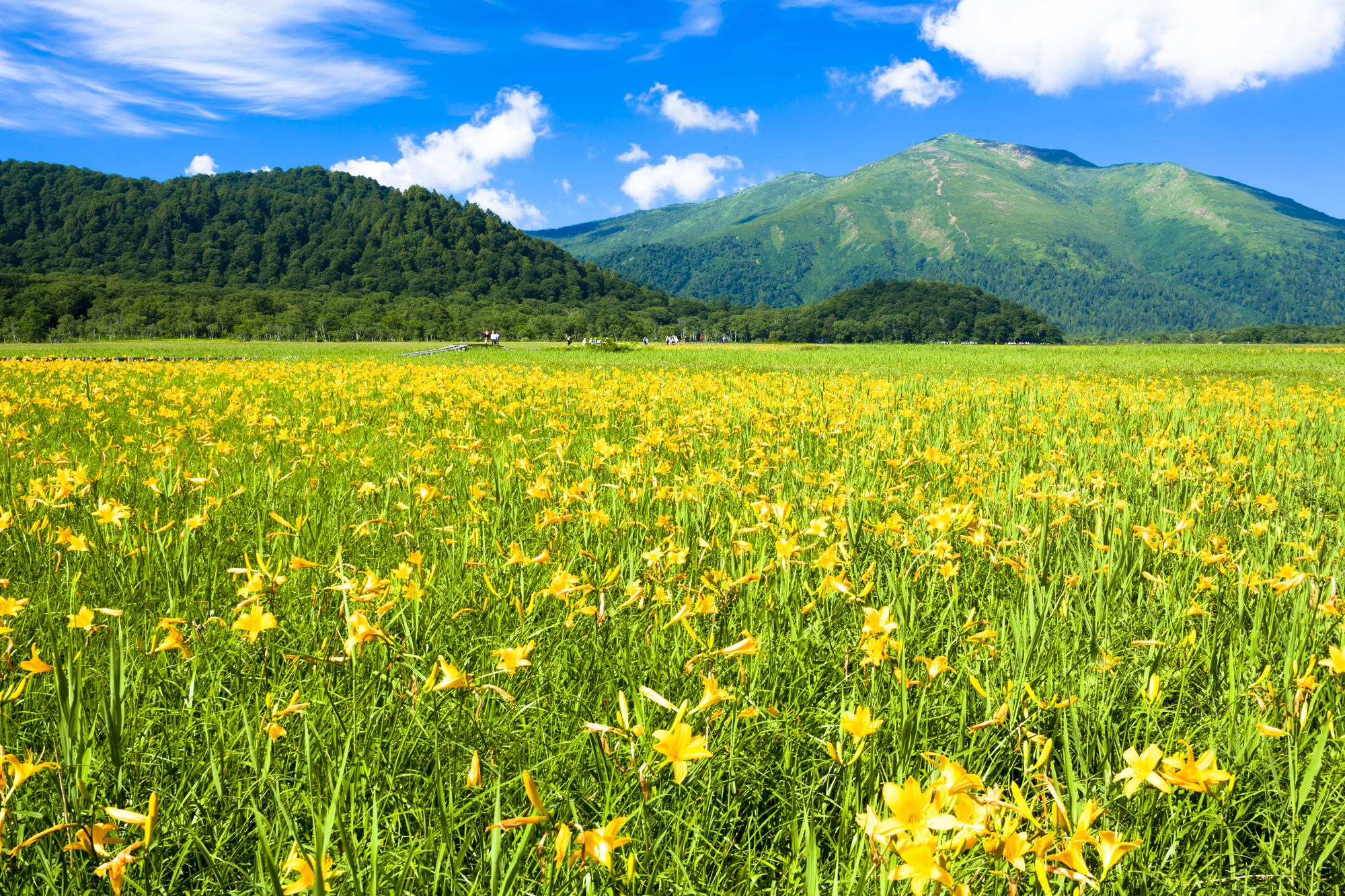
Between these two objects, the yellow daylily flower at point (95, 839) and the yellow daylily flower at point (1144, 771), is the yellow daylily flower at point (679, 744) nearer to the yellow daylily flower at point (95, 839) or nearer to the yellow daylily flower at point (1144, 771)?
the yellow daylily flower at point (1144, 771)

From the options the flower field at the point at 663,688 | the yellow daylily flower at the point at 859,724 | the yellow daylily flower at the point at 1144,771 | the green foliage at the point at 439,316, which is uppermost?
the green foliage at the point at 439,316

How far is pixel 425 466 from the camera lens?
438 cm

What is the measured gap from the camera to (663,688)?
191 cm

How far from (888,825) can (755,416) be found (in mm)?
6151

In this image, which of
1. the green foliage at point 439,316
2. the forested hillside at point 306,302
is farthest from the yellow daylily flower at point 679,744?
the forested hillside at point 306,302

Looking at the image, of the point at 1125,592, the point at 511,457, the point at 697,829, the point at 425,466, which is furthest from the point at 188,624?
the point at 1125,592

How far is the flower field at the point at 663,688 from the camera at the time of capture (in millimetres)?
1234

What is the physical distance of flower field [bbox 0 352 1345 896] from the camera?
4.05 feet

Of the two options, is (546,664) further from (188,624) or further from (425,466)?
(425,466)

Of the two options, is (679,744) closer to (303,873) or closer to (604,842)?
(604,842)

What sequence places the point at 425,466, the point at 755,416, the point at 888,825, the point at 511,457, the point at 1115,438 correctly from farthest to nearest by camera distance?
the point at 755,416 < the point at 1115,438 < the point at 511,457 < the point at 425,466 < the point at 888,825

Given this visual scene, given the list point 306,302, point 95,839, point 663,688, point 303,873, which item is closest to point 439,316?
point 306,302

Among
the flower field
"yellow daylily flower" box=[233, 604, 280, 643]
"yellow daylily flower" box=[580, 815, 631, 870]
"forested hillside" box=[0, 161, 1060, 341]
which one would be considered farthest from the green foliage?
"yellow daylily flower" box=[580, 815, 631, 870]

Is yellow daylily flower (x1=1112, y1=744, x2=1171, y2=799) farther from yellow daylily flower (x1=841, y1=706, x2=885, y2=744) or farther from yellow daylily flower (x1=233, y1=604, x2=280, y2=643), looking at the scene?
yellow daylily flower (x1=233, y1=604, x2=280, y2=643)
